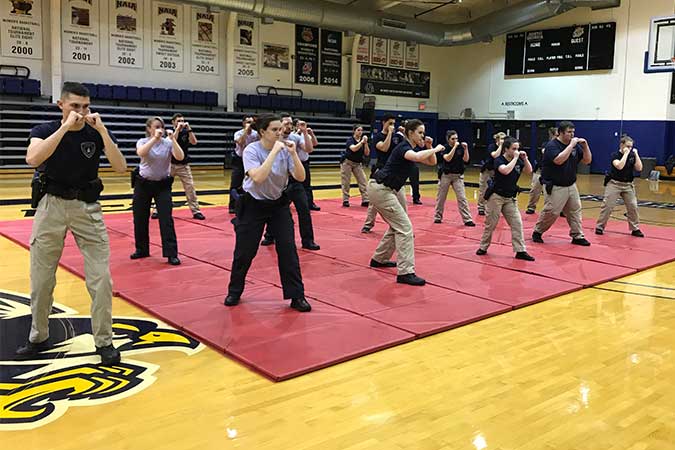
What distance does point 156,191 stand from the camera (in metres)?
7.76

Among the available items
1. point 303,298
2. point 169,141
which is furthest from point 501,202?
point 169,141

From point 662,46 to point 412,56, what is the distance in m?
14.3

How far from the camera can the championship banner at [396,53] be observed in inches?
1102

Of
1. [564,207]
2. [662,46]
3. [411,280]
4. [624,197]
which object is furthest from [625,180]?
[662,46]

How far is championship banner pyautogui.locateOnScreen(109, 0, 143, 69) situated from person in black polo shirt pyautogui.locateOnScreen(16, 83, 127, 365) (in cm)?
1747

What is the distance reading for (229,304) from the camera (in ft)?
19.1

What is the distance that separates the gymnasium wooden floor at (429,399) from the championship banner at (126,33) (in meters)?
16.7

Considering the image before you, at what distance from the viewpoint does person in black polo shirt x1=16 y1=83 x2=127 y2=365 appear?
4.32m

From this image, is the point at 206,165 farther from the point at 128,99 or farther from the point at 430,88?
the point at 430,88

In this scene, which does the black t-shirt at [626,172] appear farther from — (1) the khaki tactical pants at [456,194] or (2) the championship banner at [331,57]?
(2) the championship banner at [331,57]

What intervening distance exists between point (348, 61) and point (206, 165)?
28.1ft

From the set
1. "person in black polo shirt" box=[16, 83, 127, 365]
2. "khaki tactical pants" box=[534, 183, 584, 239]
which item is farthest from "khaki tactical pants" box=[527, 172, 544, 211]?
"person in black polo shirt" box=[16, 83, 127, 365]

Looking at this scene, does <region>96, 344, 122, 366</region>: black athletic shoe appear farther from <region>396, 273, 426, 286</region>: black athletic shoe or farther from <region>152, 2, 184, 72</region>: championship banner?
<region>152, 2, 184, 72</region>: championship banner

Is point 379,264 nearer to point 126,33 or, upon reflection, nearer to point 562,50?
point 126,33
